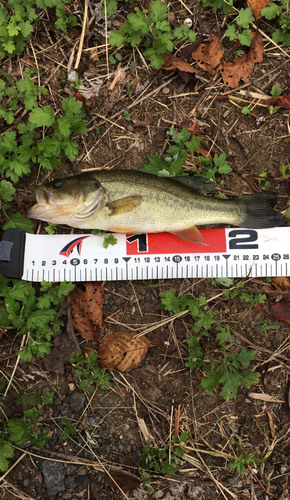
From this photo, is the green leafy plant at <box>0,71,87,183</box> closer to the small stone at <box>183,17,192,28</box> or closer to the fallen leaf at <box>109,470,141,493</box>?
the small stone at <box>183,17,192,28</box>

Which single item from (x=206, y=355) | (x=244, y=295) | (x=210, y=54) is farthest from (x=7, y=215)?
(x=210, y=54)

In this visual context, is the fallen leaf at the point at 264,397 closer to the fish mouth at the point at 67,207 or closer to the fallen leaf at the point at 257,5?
the fish mouth at the point at 67,207

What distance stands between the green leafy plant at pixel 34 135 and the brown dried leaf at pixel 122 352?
2.25 meters

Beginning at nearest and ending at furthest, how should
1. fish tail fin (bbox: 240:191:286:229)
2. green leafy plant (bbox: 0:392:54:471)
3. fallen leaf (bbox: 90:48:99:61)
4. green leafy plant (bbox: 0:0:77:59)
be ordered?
green leafy plant (bbox: 0:392:54:471), fish tail fin (bbox: 240:191:286:229), green leafy plant (bbox: 0:0:77:59), fallen leaf (bbox: 90:48:99:61)

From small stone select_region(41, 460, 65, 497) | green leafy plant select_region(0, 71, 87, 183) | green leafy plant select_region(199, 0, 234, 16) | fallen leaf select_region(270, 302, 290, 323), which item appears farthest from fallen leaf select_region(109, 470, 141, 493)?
green leafy plant select_region(199, 0, 234, 16)

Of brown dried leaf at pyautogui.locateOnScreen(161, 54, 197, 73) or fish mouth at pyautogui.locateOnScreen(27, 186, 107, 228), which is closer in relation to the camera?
fish mouth at pyautogui.locateOnScreen(27, 186, 107, 228)

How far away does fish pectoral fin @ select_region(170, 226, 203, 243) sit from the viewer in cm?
409

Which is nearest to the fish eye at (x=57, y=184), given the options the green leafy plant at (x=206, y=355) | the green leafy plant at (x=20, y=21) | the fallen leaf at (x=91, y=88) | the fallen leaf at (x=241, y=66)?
the fallen leaf at (x=91, y=88)

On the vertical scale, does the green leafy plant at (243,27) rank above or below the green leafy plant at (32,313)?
above

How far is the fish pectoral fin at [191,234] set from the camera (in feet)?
13.4

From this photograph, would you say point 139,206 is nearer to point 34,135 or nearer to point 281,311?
point 34,135

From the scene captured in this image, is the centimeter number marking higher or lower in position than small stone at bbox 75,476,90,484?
higher

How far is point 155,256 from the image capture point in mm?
4254

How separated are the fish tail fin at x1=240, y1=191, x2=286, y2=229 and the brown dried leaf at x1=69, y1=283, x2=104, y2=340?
2001 millimetres
